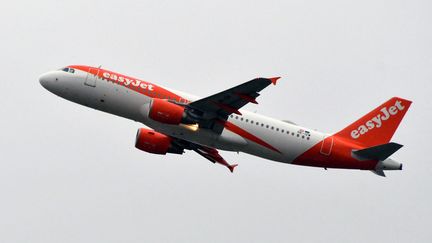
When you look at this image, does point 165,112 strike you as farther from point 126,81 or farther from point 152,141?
point 152,141

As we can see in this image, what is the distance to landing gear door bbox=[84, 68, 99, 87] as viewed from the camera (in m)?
53.7

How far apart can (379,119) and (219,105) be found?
13.1 m

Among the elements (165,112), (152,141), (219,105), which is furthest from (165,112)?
(152,141)

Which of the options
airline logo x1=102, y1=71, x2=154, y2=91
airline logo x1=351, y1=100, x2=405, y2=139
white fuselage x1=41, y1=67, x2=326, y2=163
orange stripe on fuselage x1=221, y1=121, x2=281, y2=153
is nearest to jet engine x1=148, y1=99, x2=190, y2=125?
white fuselage x1=41, y1=67, x2=326, y2=163

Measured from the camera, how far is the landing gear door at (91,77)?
53.7 m

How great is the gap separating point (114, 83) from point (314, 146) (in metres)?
15.2

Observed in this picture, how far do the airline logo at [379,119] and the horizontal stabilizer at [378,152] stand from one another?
2.35m

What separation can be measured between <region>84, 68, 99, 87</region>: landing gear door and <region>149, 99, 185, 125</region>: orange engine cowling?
4755 millimetres

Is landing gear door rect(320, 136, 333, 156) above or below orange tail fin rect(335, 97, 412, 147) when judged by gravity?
below

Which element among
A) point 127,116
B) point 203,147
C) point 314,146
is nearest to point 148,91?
point 127,116

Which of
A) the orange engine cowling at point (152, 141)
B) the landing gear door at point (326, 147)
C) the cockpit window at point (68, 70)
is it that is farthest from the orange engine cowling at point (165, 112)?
the landing gear door at point (326, 147)

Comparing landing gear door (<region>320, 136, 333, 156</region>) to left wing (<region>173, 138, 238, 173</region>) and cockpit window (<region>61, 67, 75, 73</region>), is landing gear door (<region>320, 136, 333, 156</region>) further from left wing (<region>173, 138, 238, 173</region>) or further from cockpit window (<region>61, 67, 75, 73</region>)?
cockpit window (<region>61, 67, 75, 73</region>)

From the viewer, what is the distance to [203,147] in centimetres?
5912

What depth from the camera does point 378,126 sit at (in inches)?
2270
